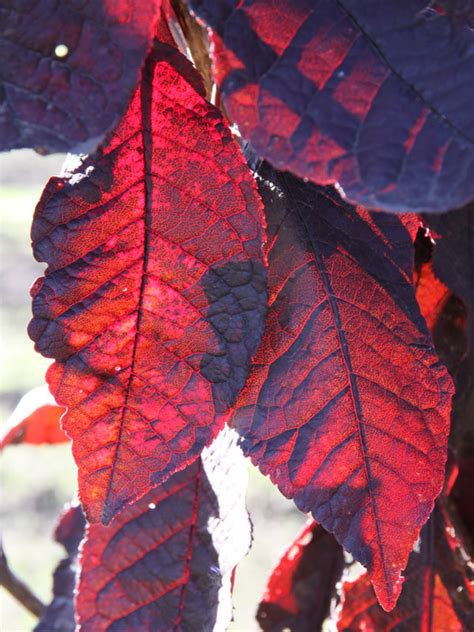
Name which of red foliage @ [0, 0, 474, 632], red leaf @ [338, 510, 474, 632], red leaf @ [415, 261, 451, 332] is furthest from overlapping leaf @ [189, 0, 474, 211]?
red leaf @ [338, 510, 474, 632]

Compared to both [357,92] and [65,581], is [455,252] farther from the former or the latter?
[65,581]

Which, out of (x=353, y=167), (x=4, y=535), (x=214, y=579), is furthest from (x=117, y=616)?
(x=4, y=535)

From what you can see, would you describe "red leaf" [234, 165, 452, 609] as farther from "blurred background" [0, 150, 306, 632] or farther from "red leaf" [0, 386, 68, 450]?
"blurred background" [0, 150, 306, 632]

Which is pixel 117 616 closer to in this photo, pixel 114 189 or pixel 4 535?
pixel 114 189

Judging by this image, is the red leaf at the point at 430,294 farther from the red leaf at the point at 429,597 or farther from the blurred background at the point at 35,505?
the blurred background at the point at 35,505

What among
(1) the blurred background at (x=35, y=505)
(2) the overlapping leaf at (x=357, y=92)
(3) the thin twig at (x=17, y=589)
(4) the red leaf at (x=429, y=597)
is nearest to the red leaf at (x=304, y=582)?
(4) the red leaf at (x=429, y=597)
